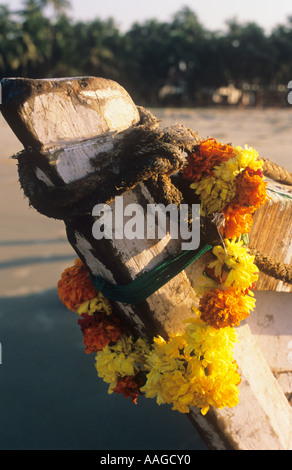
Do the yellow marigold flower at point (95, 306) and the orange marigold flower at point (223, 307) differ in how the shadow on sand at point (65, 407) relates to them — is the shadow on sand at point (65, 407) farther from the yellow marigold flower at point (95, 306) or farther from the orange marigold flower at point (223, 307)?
the orange marigold flower at point (223, 307)

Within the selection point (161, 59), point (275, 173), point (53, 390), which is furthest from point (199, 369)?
point (161, 59)

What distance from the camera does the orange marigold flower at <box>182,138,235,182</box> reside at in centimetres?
182

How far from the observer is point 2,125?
58.6 feet

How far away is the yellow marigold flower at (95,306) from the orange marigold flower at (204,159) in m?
0.68

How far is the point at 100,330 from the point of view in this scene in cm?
208

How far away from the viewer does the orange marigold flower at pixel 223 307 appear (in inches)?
71.3

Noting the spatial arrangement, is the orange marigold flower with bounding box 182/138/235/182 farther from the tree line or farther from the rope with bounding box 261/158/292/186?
the tree line

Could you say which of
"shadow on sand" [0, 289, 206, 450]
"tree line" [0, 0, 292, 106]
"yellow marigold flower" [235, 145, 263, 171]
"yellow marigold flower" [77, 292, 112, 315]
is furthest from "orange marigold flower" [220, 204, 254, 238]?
"tree line" [0, 0, 292, 106]

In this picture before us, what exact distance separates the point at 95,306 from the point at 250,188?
2.79 ft

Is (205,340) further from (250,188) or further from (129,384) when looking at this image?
(250,188)

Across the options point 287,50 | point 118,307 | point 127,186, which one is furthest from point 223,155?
point 287,50

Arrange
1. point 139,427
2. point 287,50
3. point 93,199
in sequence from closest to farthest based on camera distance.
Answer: point 93,199
point 139,427
point 287,50

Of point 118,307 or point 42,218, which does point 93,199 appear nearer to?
point 118,307
